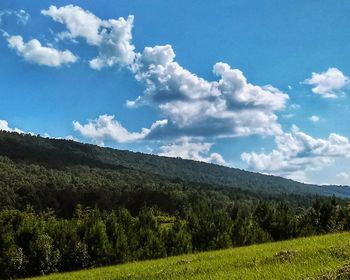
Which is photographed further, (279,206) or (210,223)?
(279,206)

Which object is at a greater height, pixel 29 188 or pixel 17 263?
pixel 29 188

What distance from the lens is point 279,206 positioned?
102562 mm

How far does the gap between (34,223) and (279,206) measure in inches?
2051

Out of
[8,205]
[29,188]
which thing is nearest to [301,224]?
[8,205]

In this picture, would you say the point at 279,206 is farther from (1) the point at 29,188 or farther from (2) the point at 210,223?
(1) the point at 29,188

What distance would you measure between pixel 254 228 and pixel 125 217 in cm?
2417

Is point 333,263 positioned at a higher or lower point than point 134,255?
higher

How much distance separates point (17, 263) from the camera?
69500 mm

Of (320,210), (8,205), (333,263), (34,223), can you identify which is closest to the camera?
(333,263)

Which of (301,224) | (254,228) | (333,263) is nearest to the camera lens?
(333,263)

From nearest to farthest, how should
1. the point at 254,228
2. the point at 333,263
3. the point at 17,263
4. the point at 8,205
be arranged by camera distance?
the point at 333,263 < the point at 17,263 < the point at 254,228 < the point at 8,205

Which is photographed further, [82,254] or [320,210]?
[320,210]

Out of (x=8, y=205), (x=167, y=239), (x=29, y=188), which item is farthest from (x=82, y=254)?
(x=29, y=188)

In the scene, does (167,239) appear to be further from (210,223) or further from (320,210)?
(320,210)
